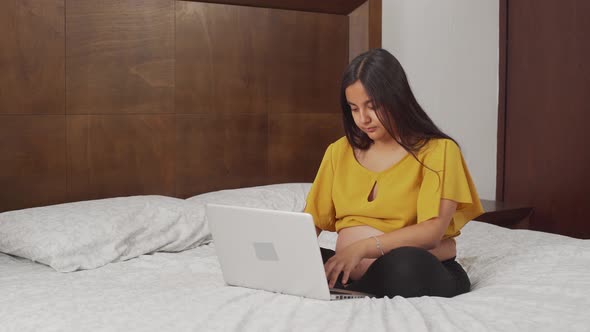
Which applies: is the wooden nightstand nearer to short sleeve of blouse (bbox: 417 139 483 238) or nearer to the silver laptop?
short sleeve of blouse (bbox: 417 139 483 238)

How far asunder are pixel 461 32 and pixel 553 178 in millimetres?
866

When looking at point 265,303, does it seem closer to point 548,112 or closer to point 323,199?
point 323,199

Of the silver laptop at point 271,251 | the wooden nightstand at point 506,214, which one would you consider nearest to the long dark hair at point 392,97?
the silver laptop at point 271,251

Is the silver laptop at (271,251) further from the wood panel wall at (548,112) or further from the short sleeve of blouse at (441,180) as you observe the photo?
the wood panel wall at (548,112)

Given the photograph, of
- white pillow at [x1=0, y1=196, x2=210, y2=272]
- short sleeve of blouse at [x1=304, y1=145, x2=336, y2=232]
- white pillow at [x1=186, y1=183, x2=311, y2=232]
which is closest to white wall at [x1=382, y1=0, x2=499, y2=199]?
white pillow at [x1=186, y1=183, x2=311, y2=232]

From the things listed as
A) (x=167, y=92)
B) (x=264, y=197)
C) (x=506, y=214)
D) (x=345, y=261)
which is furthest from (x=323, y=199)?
(x=506, y=214)

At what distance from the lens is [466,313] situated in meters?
1.48

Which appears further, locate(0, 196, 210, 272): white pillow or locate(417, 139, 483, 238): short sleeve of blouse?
locate(0, 196, 210, 272): white pillow

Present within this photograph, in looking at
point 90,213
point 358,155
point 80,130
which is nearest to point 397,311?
point 358,155

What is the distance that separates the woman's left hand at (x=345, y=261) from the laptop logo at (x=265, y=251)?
0.17 m

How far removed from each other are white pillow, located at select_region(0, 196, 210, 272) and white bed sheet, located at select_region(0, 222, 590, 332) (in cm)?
5

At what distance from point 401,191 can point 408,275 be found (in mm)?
261

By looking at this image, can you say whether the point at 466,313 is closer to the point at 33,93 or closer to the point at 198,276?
the point at 198,276

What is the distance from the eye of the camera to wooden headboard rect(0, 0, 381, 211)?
2.64m
